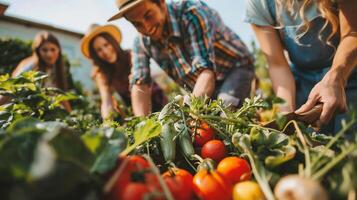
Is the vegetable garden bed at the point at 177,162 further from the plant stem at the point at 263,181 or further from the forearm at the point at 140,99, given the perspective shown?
the forearm at the point at 140,99

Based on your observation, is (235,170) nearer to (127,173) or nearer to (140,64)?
(127,173)

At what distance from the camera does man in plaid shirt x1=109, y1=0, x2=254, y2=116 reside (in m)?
2.37

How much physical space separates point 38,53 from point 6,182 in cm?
404

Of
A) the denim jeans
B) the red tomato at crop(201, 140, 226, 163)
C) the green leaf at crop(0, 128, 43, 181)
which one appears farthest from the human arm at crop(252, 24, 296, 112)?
the green leaf at crop(0, 128, 43, 181)

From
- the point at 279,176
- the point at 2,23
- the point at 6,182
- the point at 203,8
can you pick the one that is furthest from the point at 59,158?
the point at 2,23

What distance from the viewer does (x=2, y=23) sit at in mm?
14516

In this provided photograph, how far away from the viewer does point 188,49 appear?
8.75 ft

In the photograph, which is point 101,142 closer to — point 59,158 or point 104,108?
point 59,158

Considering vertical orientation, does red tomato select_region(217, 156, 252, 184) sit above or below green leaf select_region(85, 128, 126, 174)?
below

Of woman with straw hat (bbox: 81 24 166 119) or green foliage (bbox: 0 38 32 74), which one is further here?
green foliage (bbox: 0 38 32 74)

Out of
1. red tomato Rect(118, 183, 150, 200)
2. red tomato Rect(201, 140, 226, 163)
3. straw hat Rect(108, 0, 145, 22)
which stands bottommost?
red tomato Rect(201, 140, 226, 163)

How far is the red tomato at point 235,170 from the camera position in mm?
968

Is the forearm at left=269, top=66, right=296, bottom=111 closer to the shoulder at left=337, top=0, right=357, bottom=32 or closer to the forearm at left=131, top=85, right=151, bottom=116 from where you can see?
the shoulder at left=337, top=0, right=357, bottom=32

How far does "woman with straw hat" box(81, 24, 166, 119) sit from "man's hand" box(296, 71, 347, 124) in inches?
109
